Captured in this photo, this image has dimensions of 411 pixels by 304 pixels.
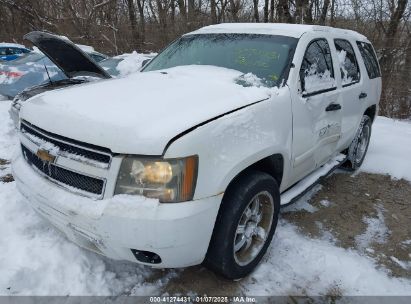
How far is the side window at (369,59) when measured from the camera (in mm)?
5004

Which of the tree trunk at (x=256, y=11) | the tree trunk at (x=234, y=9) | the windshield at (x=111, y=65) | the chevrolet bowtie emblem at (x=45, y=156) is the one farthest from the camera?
the tree trunk at (x=256, y=11)

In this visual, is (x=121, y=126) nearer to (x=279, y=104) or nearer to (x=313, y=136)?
(x=279, y=104)

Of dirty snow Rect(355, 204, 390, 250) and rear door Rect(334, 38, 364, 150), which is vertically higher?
rear door Rect(334, 38, 364, 150)

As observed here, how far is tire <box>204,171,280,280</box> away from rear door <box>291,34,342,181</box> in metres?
0.51

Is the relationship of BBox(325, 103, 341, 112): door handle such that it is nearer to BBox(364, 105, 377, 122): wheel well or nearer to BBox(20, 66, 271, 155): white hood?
BBox(20, 66, 271, 155): white hood

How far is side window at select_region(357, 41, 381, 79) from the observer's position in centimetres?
500

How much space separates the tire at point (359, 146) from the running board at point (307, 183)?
1.71 feet

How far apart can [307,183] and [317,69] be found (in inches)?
43.4

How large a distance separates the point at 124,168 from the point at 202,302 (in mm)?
1173

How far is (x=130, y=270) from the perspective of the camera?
2918 millimetres

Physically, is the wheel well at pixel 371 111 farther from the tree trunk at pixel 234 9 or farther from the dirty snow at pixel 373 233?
the tree trunk at pixel 234 9

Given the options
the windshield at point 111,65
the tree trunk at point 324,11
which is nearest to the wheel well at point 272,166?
the windshield at point 111,65

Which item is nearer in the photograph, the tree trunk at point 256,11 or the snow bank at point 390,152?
the snow bank at point 390,152

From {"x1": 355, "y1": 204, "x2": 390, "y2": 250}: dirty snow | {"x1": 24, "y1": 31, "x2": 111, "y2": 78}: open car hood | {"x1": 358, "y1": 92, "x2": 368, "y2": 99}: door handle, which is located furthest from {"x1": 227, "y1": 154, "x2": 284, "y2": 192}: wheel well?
{"x1": 24, "y1": 31, "x2": 111, "y2": 78}: open car hood
